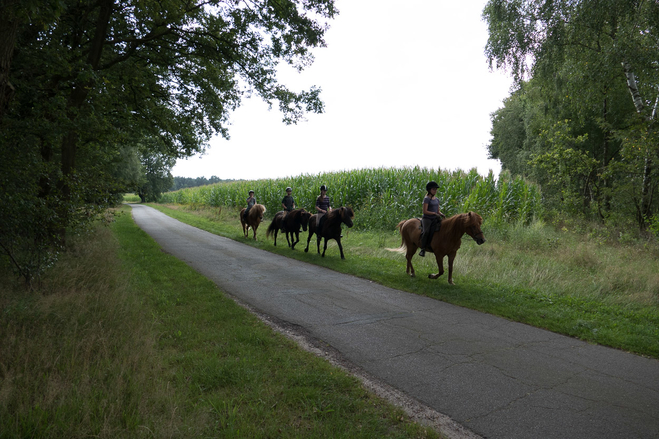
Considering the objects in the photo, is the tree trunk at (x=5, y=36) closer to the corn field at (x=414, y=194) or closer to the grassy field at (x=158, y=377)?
the grassy field at (x=158, y=377)

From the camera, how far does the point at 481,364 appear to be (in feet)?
13.4

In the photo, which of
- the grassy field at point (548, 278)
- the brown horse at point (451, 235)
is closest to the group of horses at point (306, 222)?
the grassy field at point (548, 278)

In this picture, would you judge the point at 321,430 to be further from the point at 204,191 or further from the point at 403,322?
the point at 204,191

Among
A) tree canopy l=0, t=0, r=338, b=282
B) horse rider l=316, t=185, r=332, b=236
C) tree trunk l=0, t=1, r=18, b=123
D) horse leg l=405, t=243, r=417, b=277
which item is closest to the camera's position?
tree trunk l=0, t=1, r=18, b=123

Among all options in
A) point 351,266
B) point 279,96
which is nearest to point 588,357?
point 351,266

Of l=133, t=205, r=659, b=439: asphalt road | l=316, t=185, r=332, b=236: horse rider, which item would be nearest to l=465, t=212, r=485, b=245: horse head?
l=133, t=205, r=659, b=439: asphalt road

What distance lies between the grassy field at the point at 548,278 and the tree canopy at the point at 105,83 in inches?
245

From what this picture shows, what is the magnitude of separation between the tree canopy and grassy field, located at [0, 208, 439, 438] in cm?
186

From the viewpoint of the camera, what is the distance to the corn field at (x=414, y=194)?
15.3 metres

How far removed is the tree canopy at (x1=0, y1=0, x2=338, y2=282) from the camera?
5.53 meters

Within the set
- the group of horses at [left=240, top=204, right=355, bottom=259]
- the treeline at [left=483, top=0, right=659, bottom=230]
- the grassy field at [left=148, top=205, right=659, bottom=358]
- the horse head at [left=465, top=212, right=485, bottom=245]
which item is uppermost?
the treeline at [left=483, top=0, right=659, bottom=230]

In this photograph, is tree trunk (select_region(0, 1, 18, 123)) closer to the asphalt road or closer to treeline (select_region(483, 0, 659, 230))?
the asphalt road

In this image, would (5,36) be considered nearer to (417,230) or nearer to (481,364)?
(481,364)

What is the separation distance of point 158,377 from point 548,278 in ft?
28.6
